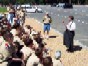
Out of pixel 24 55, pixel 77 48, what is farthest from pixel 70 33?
pixel 24 55

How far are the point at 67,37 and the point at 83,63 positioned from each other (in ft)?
11.4

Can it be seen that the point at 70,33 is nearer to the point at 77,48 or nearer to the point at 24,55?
the point at 77,48

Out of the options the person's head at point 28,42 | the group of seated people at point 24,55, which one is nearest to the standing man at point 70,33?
the group of seated people at point 24,55

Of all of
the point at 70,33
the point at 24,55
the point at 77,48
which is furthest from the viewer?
the point at 77,48

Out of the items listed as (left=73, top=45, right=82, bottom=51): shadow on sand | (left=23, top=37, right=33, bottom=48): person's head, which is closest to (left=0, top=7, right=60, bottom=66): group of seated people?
(left=23, top=37, right=33, bottom=48): person's head

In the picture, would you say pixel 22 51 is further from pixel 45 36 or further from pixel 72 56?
pixel 45 36

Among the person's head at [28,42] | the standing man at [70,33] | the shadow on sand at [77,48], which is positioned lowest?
the shadow on sand at [77,48]

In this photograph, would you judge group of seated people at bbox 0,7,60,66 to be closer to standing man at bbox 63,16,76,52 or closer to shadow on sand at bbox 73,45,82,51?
Answer: standing man at bbox 63,16,76,52

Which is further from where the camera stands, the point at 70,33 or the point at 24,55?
the point at 70,33

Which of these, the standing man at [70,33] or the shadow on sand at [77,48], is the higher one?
the standing man at [70,33]

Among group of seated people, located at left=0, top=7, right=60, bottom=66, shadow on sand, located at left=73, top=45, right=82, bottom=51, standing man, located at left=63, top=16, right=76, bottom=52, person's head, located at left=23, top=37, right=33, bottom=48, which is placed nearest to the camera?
group of seated people, located at left=0, top=7, right=60, bottom=66

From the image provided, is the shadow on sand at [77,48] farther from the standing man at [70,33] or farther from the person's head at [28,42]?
the person's head at [28,42]

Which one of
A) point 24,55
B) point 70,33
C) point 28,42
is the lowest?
point 70,33

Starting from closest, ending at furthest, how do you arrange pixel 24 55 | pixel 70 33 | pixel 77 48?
pixel 24 55 < pixel 70 33 < pixel 77 48
